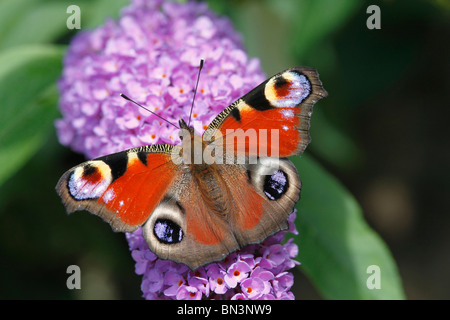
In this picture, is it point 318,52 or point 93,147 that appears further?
point 318,52

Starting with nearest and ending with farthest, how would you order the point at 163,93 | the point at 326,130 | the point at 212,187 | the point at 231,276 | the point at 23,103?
the point at 231,276, the point at 212,187, the point at 163,93, the point at 23,103, the point at 326,130

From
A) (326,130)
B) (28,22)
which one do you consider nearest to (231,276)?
(326,130)

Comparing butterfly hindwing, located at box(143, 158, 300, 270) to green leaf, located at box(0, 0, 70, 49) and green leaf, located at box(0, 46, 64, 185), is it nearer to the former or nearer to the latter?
green leaf, located at box(0, 46, 64, 185)

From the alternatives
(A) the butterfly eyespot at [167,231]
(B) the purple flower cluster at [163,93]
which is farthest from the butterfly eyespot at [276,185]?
(A) the butterfly eyespot at [167,231]

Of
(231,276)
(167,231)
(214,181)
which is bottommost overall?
(231,276)

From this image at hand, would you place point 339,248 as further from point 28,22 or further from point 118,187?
point 28,22
